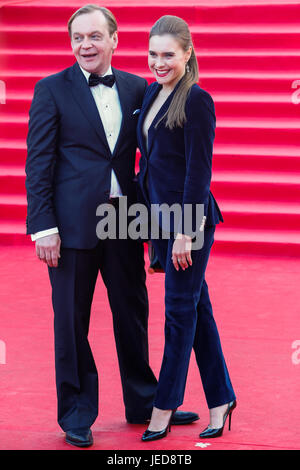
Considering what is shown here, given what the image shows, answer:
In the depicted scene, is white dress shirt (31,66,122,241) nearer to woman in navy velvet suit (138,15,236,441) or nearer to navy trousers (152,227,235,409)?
woman in navy velvet suit (138,15,236,441)

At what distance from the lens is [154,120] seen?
284 centimetres

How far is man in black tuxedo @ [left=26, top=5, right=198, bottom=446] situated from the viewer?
2.86 meters

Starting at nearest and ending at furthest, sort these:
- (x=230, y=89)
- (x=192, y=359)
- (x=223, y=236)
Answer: (x=192, y=359) → (x=223, y=236) → (x=230, y=89)

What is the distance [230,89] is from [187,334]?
3.95m

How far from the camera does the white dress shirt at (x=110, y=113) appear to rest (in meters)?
2.93

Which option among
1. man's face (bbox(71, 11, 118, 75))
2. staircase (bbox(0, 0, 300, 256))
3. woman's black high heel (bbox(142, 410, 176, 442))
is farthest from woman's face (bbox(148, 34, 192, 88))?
staircase (bbox(0, 0, 300, 256))

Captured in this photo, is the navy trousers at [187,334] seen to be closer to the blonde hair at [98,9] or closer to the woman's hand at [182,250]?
the woman's hand at [182,250]

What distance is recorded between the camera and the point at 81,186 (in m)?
2.90

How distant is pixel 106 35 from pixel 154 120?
13.0 inches

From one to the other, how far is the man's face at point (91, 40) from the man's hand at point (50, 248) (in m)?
0.58

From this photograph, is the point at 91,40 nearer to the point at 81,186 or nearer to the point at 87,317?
the point at 81,186

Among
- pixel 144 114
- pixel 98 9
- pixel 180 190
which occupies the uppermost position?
pixel 98 9

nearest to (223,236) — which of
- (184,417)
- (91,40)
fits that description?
(184,417)

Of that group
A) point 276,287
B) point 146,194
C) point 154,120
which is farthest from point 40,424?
point 276,287
